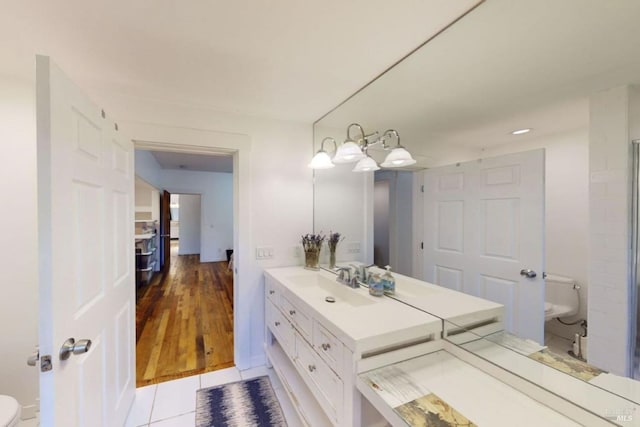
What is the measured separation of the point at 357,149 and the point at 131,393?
2.35 metres

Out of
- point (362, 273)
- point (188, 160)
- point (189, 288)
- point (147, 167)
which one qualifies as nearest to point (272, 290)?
point (362, 273)

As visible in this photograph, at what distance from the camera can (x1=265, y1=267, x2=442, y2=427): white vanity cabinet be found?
110 cm

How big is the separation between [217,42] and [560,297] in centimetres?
184

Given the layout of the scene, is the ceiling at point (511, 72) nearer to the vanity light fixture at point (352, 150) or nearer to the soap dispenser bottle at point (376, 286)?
the vanity light fixture at point (352, 150)

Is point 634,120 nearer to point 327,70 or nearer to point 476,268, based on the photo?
point 476,268

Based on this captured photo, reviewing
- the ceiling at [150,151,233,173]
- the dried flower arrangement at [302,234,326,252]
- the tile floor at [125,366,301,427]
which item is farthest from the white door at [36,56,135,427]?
the ceiling at [150,151,233,173]

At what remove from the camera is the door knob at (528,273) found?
96 cm

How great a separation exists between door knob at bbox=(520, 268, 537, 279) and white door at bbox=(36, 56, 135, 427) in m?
1.70

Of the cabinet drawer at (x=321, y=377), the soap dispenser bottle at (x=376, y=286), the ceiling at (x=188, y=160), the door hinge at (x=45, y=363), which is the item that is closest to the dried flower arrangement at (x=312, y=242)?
the soap dispenser bottle at (x=376, y=286)

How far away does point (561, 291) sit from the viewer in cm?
87

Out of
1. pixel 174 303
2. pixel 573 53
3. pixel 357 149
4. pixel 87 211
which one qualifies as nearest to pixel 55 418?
pixel 87 211

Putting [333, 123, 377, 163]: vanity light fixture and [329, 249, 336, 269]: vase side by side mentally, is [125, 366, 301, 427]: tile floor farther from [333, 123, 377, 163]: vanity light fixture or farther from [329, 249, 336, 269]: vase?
[333, 123, 377, 163]: vanity light fixture

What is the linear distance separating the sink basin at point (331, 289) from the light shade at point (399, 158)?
2.77ft

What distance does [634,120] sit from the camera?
0.69 metres
